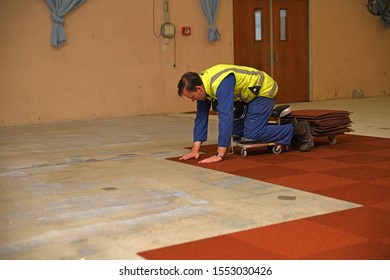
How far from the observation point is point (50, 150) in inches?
237

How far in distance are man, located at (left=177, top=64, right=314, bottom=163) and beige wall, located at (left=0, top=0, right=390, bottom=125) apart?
4.65 meters

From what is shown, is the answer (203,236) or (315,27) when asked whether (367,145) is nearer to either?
(203,236)

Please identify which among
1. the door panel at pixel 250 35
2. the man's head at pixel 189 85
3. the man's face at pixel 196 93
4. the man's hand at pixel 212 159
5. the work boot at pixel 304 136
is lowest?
the man's hand at pixel 212 159

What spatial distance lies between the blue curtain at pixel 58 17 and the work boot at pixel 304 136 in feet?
16.4

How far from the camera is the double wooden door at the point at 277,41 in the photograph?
10844mm

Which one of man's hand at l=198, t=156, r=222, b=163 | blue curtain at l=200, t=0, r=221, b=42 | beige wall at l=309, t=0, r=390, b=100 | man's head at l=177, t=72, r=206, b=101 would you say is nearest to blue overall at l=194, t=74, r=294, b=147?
man's hand at l=198, t=156, r=222, b=163

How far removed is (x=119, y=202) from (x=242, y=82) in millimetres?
1829

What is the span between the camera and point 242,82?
493cm

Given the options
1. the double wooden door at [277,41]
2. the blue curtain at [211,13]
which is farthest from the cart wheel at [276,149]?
the double wooden door at [277,41]

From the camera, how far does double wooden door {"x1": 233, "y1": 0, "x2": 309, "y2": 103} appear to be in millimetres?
10844

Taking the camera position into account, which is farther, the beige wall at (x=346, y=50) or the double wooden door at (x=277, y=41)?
the beige wall at (x=346, y=50)

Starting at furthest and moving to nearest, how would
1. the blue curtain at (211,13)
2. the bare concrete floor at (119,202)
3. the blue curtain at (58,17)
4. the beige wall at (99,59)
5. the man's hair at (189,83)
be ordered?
the blue curtain at (211,13) < the blue curtain at (58,17) < the beige wall at (99,59) < the man's hair at (189,83) < the bare concrete floor at (119,202)

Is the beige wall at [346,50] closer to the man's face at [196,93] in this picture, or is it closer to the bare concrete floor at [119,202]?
the bare concrete floor at [119,202]

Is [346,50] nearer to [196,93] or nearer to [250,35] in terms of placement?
[250,35]
